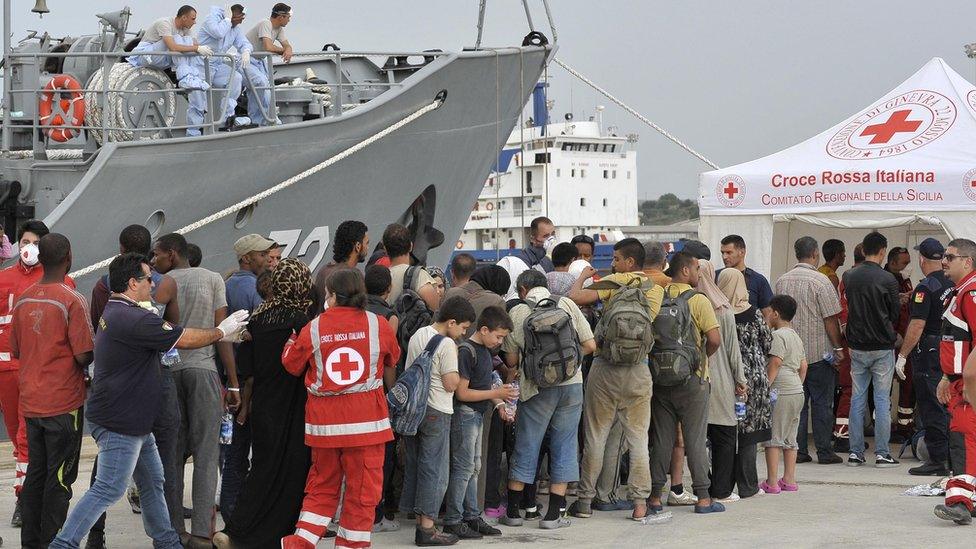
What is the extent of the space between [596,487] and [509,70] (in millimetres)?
6837

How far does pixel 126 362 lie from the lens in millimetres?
5996

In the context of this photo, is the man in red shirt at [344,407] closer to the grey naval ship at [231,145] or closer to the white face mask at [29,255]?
the white face mask at [29,255]

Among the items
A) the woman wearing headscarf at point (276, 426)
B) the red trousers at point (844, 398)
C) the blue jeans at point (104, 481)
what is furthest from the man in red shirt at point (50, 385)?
the red trousers at point (844, 398)

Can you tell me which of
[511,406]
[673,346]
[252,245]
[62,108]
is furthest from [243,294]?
[62,108]

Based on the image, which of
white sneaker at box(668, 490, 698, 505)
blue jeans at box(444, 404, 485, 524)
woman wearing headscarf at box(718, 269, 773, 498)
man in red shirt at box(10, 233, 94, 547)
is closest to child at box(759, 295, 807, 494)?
woman wearing headscarf at box(718, 269, 773, 498)

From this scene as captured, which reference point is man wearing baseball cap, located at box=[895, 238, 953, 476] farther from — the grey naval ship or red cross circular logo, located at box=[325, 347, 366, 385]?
red cross circular logo, located at box=[325, 347, 366, 385]

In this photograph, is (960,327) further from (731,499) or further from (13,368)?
(13,368)

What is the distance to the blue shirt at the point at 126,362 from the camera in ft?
19.5

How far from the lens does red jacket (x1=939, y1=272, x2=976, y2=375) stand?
7574mm

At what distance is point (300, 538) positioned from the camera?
6203mm

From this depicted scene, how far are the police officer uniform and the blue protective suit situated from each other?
5.90 metres

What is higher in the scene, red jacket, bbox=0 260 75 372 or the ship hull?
the ship hull

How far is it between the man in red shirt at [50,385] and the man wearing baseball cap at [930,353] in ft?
19.7

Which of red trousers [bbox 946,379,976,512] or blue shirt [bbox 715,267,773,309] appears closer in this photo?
red trousers [bbox 946,379,976,512]
